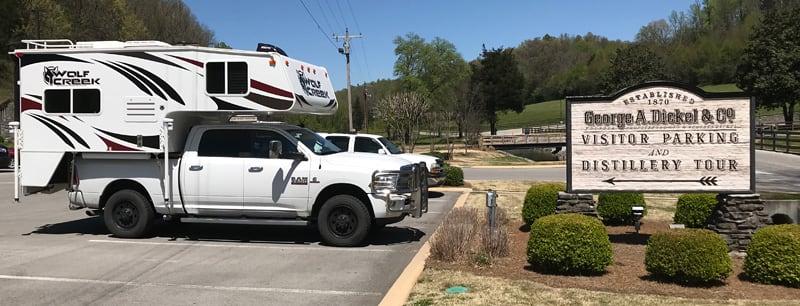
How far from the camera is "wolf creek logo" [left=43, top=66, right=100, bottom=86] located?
8711 millimetres

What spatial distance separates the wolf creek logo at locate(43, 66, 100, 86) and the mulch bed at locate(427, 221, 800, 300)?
233 inches

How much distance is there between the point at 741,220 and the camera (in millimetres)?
7156

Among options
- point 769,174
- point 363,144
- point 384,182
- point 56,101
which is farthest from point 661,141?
point 769,174

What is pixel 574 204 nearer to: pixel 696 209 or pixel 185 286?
pixel 696 209

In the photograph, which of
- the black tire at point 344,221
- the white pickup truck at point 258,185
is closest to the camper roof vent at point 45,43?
the white pickup truck at point 258,185

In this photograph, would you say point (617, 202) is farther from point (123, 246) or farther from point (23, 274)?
point (23, 274)

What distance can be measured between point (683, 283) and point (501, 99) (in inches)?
2702

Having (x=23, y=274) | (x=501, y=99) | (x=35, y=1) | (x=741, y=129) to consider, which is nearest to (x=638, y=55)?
(x=501, y=99)

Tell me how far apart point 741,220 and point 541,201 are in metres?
2.71

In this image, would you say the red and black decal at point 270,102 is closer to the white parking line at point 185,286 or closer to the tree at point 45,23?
the white parking line at point 185,286

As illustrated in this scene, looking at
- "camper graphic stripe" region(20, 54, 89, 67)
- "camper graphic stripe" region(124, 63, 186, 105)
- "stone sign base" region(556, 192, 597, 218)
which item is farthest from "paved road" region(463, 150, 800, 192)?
"camper graphic stripe" region(20, 54, 89, 67)

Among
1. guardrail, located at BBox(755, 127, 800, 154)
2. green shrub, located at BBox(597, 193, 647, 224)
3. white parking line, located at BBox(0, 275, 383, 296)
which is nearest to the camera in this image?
white parking line, located at BBox(0, 275, 383, 296)

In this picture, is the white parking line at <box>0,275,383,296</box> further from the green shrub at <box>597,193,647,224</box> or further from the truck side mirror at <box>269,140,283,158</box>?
the green shrub at <box>597,193,647,224</box>

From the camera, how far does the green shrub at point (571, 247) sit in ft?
19.7
